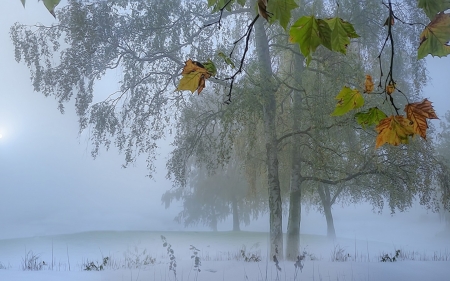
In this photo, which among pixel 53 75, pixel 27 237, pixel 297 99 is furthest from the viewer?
pixel 297 99

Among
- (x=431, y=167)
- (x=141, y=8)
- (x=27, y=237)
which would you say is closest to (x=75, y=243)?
(x=27, y=237)

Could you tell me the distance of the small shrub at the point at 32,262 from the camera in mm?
2217

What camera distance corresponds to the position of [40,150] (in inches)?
89.8

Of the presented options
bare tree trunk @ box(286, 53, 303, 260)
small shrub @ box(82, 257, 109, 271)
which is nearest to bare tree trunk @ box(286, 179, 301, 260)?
bare tree trunk @ box(286, 53, 303, 260)

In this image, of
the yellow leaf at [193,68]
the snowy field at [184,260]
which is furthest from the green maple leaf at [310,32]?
the snowy field at [184,260]

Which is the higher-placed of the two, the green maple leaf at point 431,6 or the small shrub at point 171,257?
the green maple leaf at point 431,6

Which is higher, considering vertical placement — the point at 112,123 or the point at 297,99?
the point at 297,99

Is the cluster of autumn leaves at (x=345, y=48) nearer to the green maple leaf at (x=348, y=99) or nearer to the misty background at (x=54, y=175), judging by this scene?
the green maple leaf at (x=348, y=99)

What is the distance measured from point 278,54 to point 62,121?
1.35 meters

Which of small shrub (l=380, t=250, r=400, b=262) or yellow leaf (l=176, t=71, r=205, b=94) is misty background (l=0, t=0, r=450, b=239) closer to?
small shrub (l=380, t=250, r=400, b=262)

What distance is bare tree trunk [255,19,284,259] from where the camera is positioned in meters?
2.58

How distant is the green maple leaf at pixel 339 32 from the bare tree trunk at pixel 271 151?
2.00 meters

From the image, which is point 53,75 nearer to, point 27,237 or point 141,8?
point 141,8

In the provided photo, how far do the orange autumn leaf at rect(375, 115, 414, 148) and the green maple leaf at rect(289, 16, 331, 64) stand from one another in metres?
0.17
